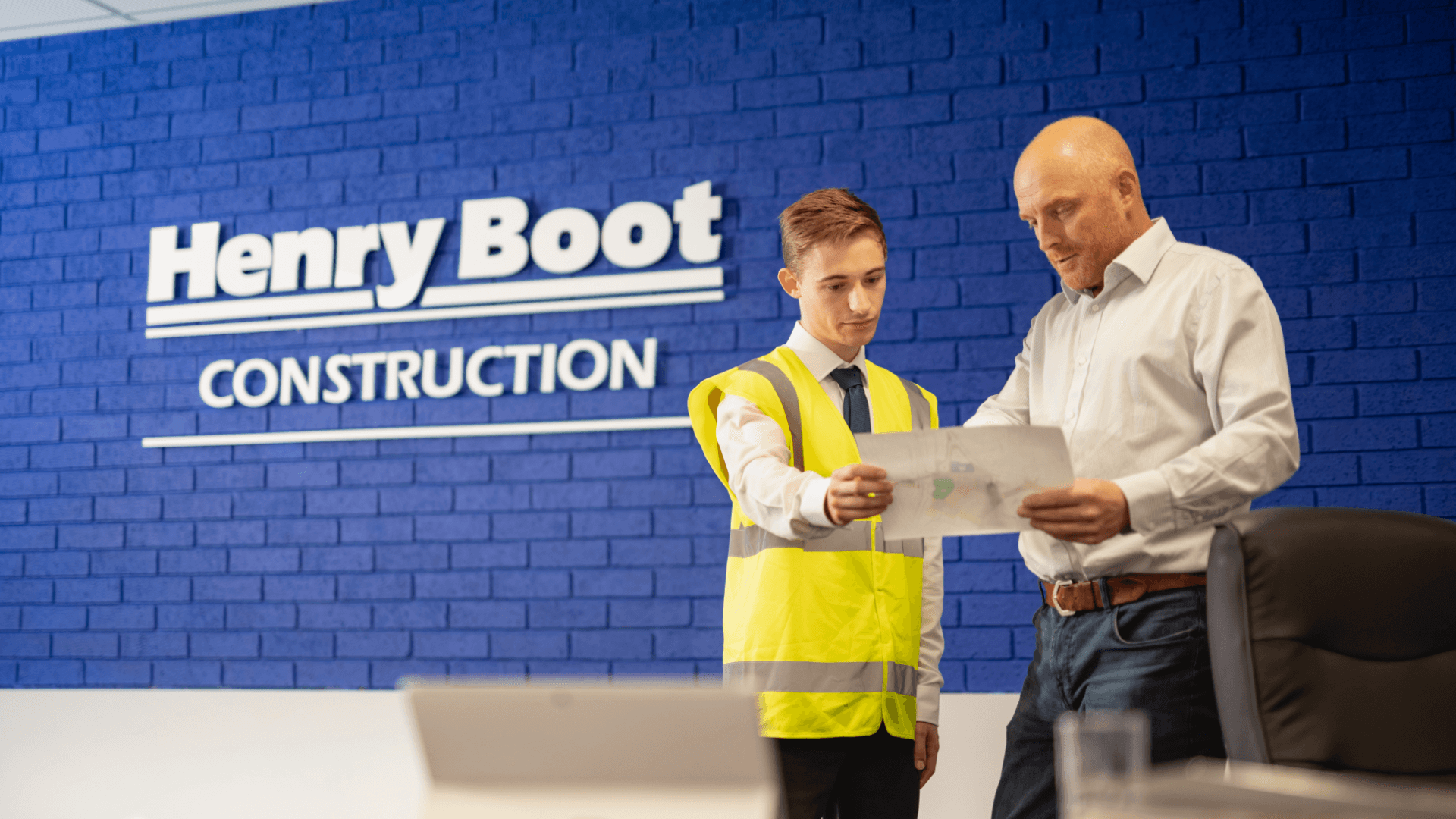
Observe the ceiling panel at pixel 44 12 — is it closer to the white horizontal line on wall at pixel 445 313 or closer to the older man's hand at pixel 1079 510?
the white horizontal line on wall at pixel 445 313

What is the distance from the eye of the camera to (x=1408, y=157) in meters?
3.00

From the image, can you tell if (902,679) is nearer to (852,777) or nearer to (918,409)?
(852,777)

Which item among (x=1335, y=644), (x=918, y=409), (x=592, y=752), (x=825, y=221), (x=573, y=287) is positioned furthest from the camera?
(x=573, y=287)

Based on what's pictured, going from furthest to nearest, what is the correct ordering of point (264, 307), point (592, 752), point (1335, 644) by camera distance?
point (264, 307), point (1335, 644), point (592, 752)

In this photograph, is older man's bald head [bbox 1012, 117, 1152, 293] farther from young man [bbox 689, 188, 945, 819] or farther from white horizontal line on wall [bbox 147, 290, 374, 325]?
white horizontal line on wall [bbox 147, 290, 374, 325]

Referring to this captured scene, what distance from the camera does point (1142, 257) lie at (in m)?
1.61

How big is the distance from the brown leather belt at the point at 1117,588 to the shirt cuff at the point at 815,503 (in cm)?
41

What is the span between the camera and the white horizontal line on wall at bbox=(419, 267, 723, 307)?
3391 millimetres

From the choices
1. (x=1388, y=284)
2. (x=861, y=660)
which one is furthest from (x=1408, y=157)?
(x=861, y=660)

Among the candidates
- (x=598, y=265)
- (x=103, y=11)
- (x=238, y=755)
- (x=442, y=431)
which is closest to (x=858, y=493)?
(x=598, y=265)

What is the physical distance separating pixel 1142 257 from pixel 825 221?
1.62ft

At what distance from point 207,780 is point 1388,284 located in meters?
3.77

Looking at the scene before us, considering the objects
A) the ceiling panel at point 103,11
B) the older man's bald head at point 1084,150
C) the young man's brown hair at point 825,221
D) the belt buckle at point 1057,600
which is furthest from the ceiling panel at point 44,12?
the belt buckle at point 1057,600

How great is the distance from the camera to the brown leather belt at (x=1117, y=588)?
1.49 m
